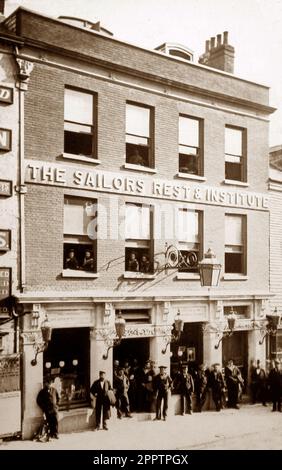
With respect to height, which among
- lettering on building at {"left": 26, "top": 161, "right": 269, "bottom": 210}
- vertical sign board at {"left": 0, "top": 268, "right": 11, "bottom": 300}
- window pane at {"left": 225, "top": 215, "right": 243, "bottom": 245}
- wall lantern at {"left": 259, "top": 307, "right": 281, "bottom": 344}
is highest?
lettering on building at {"left": 26, "top": 161, "right": 269, "bottom": 210}

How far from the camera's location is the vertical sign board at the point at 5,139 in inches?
559

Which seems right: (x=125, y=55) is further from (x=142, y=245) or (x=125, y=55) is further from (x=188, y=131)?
(x=142, y=245)

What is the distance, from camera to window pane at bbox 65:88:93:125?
15.6 m

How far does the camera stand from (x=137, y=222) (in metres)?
16.8

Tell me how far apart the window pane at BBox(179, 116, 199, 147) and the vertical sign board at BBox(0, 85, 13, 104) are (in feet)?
19.5

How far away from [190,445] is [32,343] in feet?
16.2

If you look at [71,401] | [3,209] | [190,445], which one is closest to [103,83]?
[3,209]

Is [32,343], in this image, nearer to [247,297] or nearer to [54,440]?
[54,440]

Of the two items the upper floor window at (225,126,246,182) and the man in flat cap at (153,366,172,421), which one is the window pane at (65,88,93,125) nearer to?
the upper floor window at (225,126,246,182)

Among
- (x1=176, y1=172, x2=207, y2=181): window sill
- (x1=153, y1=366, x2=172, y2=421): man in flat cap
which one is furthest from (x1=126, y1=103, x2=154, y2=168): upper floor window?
(x1=153, y1=366, x2=172, y2=421): man in flat cap

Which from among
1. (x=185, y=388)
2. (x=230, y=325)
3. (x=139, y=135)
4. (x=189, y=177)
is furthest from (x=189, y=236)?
(x=185, y=388)

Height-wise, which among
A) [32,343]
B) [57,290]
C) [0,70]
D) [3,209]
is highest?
[0,70]

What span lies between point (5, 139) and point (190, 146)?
6.48 meters
